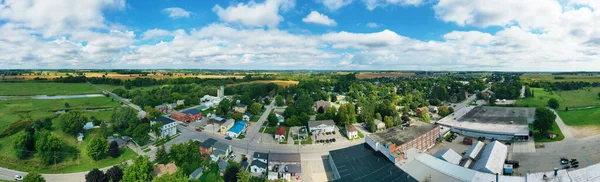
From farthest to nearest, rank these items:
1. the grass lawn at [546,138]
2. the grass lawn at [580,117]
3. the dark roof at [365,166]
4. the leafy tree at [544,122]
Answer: the grass lawn at [580,117], the leafy tree at [544,122], the grass lawn at [546,138], the dark roof at [365,166]

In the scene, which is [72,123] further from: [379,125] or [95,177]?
[379,125]

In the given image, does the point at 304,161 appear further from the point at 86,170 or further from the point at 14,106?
the point at 14,106

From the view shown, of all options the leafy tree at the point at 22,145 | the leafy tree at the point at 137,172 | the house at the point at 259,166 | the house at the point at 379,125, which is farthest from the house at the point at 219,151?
the house at the point at 379,125

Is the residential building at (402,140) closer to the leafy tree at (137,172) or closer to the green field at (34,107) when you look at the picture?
the leafy tree at (137,172)

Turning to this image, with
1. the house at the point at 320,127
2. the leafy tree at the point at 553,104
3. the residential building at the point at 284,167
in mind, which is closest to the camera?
the residential building at the point at 284,167

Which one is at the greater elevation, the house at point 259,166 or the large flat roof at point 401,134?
the large flat roof at point 401,134

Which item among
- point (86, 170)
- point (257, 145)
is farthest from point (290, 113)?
point (86, 170)

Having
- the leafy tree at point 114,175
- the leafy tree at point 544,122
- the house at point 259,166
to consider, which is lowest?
the house at point 259,166

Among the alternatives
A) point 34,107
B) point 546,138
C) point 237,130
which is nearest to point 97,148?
point 237,130
